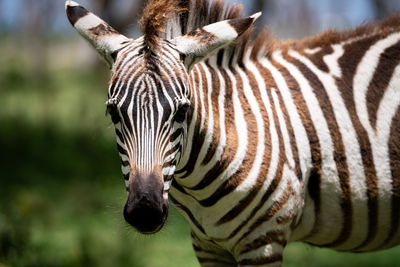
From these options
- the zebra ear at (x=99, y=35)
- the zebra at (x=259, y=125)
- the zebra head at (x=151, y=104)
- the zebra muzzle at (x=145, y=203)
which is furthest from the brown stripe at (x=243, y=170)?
the zebra ear at (x=99, y=35)

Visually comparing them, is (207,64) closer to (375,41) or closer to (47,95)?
(375,41)

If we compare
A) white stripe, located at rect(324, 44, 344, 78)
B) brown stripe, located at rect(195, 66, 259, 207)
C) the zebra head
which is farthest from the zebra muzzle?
white stripe, located at rect(324, 44, 344, 78)

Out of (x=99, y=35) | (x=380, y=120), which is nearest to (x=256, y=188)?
(x=380, y=120)

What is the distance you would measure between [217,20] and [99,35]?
736 millimetres

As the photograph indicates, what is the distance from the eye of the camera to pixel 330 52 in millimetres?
3350

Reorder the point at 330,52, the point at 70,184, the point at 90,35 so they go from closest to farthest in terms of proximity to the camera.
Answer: the point at 90,35, the point at 330,52, the point at 70,184

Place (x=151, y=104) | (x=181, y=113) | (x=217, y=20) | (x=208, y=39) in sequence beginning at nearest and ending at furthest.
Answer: (x=151, y=104)
(x=181, y=113)
(x=208, y=39)
(x=217, y=20)

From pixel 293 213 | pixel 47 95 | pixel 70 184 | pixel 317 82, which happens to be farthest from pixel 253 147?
pixel 47 95

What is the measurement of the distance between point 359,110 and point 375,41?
1.70 ft

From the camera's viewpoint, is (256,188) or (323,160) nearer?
(256,188)

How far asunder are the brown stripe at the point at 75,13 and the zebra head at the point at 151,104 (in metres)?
0.16

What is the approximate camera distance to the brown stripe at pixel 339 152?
306cm

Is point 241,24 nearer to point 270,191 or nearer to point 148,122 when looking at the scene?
point 148,122

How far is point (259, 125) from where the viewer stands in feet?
9.68
